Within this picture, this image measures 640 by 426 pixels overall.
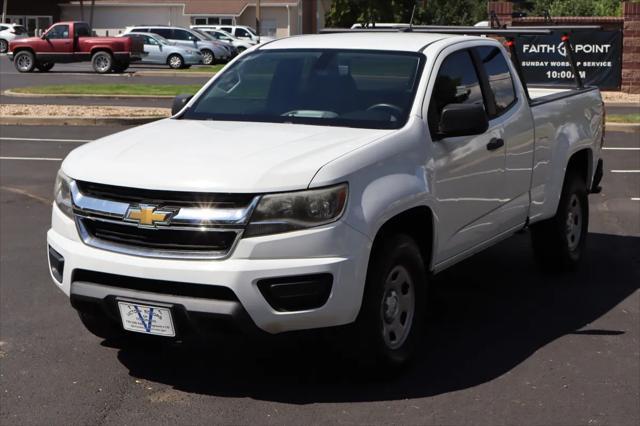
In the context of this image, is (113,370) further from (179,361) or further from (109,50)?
(109,50)

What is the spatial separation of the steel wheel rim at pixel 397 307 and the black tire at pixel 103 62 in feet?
107

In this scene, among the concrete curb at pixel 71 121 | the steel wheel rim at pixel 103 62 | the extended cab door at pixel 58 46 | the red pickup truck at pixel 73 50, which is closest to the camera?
the concrete curb at pixel 71 121

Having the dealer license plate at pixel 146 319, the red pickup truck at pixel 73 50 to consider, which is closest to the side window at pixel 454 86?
the dealer license plate at pixel 146 319

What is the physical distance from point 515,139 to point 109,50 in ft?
103

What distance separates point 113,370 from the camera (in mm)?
5859

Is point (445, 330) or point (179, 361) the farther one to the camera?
point (445, 330)

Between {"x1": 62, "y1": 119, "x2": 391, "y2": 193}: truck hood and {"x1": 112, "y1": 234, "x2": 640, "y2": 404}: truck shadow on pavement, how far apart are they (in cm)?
82

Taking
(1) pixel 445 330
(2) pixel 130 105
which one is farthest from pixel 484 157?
(2) pixel 130 105

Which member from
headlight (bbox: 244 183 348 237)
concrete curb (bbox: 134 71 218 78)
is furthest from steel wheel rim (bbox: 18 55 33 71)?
headlight (bbox: 244 183 348 237)

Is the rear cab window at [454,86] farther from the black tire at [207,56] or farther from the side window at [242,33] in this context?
the side window at [242,33]

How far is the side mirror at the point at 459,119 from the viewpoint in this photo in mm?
6008

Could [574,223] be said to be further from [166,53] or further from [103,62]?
[166,53]

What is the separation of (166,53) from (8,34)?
19454 millimetres

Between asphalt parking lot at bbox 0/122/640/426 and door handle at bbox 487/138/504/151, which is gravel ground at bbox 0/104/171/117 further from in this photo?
door handle at bbox 487/138/504/151
